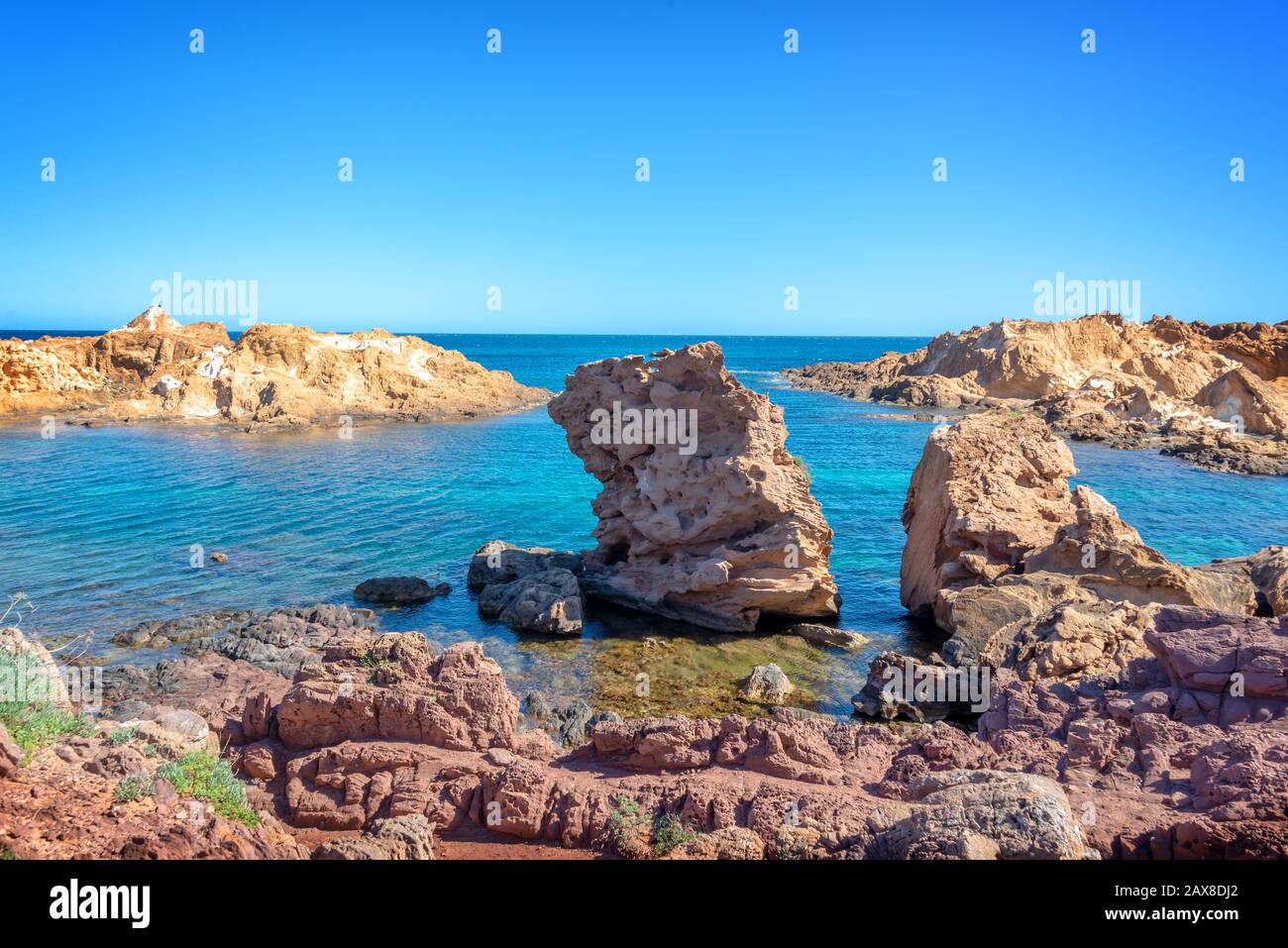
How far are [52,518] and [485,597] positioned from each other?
1772 cm

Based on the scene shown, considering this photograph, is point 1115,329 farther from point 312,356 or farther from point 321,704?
point 321,704

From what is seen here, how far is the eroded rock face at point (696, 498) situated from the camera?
18.7m

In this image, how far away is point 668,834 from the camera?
6.98m

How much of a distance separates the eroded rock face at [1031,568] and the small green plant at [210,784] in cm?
995

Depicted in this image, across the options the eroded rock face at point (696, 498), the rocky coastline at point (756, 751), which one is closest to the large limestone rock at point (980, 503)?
the rocky coastline at point (756, 751)

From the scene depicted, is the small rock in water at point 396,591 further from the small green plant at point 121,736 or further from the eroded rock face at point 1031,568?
the small green plant at point 121,736

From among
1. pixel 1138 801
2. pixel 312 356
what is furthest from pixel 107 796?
pixel 312 356

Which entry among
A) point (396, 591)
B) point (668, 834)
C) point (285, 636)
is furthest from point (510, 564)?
point (668, 834)

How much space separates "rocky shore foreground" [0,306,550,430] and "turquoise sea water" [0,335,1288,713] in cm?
516

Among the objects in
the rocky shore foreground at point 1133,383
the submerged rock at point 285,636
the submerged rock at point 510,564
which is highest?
the rocky shore foreground at point 1133,383

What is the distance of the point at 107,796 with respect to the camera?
621 centimetres

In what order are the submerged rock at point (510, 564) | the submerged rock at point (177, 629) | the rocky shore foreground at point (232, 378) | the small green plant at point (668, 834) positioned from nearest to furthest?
1. the small green plant at point (668, 834)
2. the submerged rock at point (177, 629)
3. the submerged rock at point (510, 564)
4. the rocky shore foreground at point (232, 378)

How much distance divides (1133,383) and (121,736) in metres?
63.3
